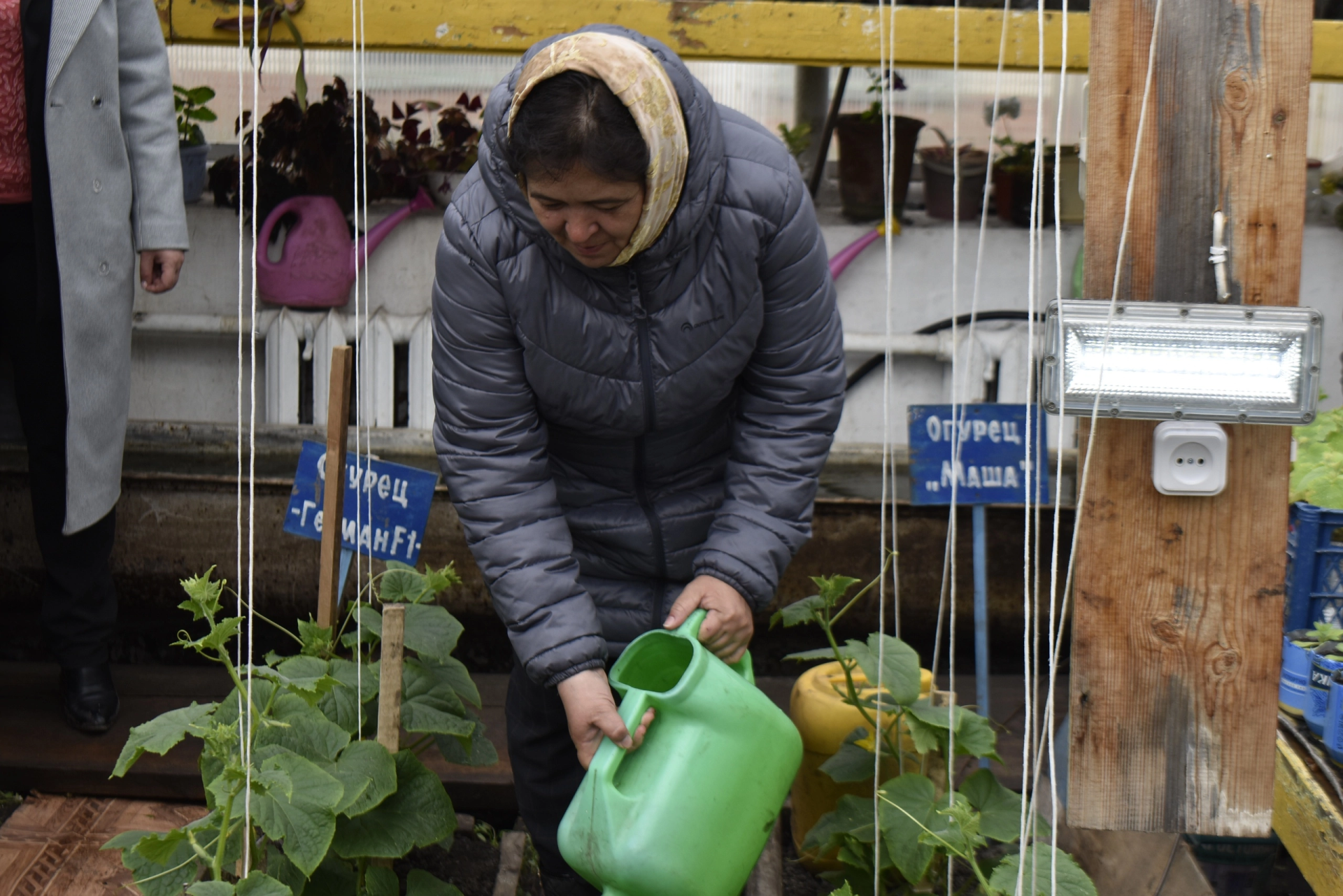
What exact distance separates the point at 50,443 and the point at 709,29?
1597 mm

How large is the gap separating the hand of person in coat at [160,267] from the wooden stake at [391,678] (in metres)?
1.03

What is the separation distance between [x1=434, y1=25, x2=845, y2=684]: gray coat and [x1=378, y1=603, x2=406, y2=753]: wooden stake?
165mm

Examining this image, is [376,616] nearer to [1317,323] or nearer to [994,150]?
A: [1317,323]

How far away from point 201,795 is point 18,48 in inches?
55.4

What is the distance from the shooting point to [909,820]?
65.8 inches

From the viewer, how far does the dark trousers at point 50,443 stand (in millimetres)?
2256

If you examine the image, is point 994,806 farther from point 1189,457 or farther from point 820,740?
point 1189,457

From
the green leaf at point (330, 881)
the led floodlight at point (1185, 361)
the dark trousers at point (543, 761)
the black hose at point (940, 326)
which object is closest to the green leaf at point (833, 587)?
the dark trousers at point (543, 761)

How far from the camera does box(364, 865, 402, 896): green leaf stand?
1696mm

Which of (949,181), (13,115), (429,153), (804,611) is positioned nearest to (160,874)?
(804,611)

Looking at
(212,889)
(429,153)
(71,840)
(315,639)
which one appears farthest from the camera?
(429,153)

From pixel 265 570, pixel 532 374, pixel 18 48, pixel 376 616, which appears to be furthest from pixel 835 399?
pixel 265 570

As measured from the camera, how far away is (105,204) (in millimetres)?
2232

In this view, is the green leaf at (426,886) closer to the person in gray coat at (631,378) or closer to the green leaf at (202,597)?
the person in gray coat at (631,378)
